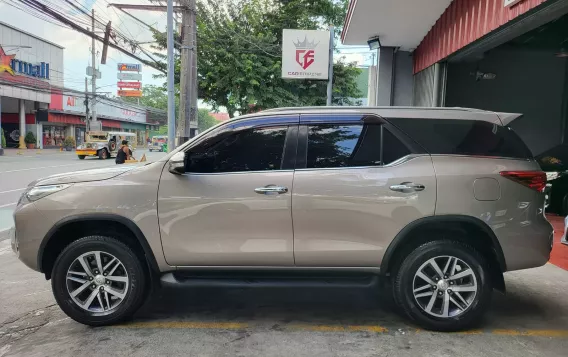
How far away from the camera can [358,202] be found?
3568 millimetres

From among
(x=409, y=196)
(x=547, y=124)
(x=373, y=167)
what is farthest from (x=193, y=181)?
(x=547, y=124)

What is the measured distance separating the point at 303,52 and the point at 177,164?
42.5 feet

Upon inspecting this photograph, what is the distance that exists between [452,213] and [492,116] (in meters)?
0.95

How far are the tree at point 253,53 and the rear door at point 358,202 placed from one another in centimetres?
1453

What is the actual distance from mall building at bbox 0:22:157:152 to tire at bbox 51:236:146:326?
31473 millimetres

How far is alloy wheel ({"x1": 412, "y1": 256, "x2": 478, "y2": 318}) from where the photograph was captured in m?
3.63

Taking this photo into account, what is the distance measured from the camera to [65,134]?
44781 millimetres

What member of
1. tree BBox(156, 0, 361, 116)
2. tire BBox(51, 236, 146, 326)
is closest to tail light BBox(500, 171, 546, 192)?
tire BBox(51, 236, 146, 326)

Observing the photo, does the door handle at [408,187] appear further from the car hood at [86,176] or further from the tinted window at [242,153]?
the car hood at [86,176]

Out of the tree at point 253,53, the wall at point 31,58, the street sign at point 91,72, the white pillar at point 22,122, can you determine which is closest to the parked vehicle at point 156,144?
the street sign at point 91,72

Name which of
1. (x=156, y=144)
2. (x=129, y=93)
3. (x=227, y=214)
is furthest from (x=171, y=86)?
(x=156, y=144)

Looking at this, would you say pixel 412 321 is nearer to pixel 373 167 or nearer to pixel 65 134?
pixel 373 167

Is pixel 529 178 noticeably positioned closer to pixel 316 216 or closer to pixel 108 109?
pixel 316 216

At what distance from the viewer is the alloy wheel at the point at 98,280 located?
3.73m
